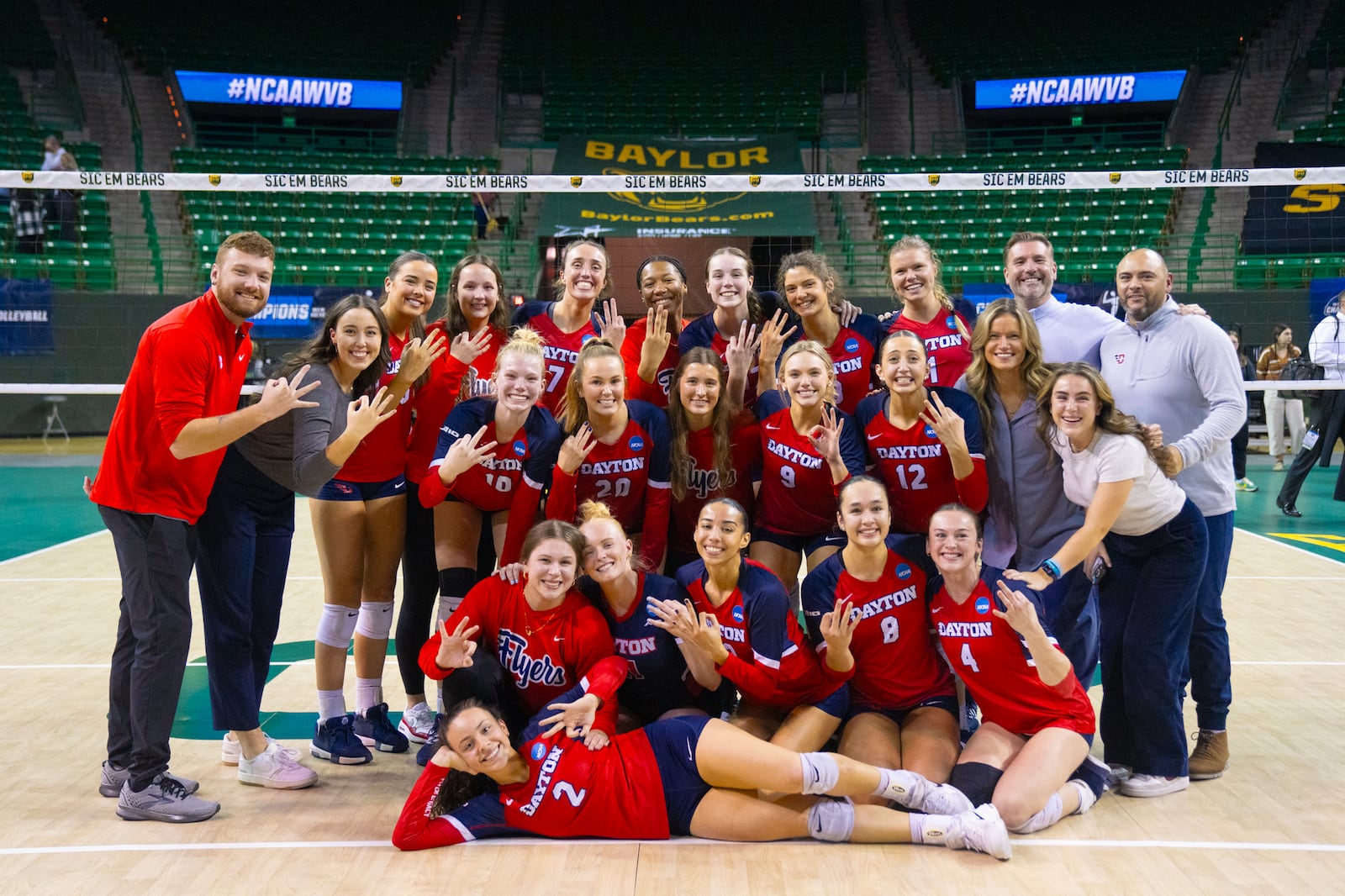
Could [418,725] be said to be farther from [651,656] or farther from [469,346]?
[469,346]

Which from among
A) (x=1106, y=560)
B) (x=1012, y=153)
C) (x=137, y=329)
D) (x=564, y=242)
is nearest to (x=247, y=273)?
(x=1106, y=560)

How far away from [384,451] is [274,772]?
1.29 metres

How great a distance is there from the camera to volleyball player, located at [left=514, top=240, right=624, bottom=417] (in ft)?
15.6

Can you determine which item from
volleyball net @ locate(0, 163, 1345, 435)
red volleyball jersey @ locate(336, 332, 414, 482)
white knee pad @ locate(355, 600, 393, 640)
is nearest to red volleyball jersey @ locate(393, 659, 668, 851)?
white knee pad @ locate(355, 600, 393, 640)

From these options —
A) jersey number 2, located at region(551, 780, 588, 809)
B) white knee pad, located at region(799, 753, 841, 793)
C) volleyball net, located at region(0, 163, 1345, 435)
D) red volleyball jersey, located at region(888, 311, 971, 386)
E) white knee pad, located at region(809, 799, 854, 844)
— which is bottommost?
white knee pad, located at region(809, 799, 854, 844)

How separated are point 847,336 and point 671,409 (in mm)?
918

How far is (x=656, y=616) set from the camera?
12.3 feet

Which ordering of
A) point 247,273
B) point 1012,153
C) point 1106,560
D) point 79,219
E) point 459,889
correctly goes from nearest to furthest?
point 459,889
point 247,273
point 1106,560
point 79,219
point 1012,153

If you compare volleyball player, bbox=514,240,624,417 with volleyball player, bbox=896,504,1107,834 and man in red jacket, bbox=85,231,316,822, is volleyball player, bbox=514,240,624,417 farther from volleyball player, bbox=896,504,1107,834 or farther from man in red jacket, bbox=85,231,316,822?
volleyball player, bbox=896,504,1107,834

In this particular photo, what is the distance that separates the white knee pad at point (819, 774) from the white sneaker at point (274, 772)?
1.89 metres

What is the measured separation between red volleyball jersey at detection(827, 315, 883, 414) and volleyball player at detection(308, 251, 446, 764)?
1758 mm

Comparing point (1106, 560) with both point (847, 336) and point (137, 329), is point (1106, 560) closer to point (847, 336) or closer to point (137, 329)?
point (847, 336)

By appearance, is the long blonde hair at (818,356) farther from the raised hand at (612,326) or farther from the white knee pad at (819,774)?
the white knee pad at (819,774)

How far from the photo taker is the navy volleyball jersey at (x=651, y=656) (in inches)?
152
